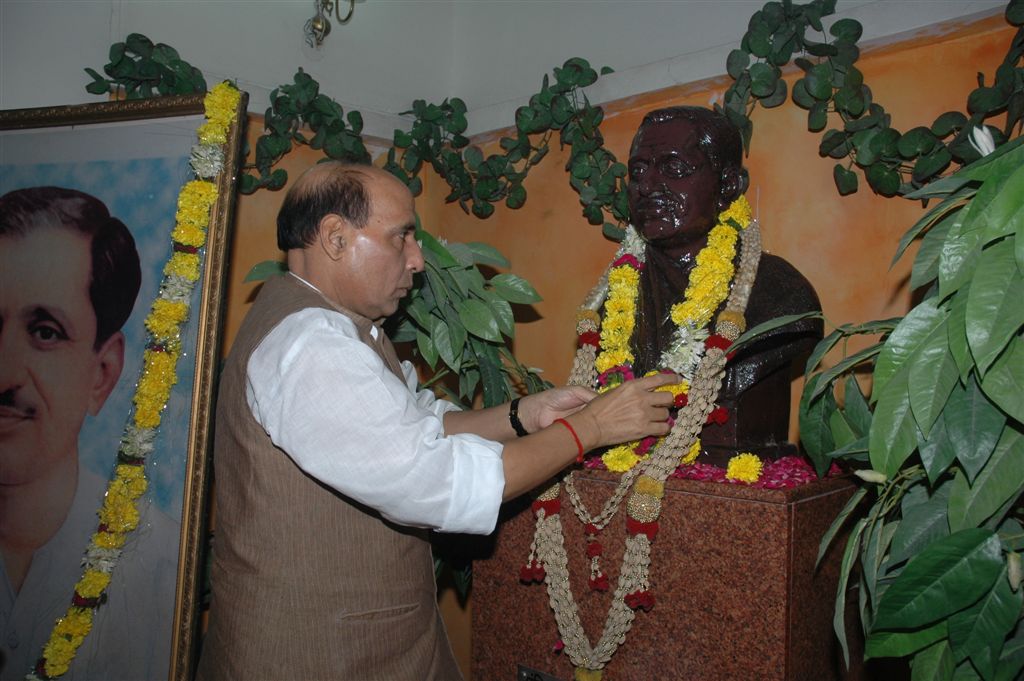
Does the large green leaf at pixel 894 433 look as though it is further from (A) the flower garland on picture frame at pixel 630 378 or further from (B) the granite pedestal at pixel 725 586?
(A) the flower garland on picture frame at pixel 630 378

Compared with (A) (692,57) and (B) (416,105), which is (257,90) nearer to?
(B) (416,105)

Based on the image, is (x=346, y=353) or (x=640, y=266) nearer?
(x=346, y=353)

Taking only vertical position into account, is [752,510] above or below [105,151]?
below

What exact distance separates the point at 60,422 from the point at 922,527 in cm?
229

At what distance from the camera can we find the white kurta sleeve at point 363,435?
148 centimetres

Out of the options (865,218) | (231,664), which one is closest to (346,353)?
(231,664)

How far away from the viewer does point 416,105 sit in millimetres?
3574

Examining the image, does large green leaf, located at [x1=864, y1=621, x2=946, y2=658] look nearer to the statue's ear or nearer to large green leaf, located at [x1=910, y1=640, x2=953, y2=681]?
large green leaf, located at [x1=910, y1=640, x2=953, y2=681]

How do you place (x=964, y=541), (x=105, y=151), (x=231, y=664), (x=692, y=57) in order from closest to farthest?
(x=964, y=541) < (x=231, y=664) < (x=105, y=151) < (x=692, y=57)

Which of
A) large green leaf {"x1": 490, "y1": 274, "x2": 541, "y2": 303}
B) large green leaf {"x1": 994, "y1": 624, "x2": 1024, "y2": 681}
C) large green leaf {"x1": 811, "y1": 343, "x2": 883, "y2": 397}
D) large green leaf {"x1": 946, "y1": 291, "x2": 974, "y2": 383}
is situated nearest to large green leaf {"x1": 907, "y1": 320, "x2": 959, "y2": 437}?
large green leaf {"x1": 946, "y1": 291, "x2": 974, "y2": 383}

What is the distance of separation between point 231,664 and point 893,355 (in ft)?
4.81

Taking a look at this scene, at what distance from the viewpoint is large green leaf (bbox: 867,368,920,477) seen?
1383 mm

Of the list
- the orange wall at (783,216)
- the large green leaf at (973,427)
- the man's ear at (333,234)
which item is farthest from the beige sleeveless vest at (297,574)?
the orange wall at (783,216)

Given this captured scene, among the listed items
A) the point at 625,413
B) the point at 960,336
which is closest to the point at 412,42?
the point at 625,413
